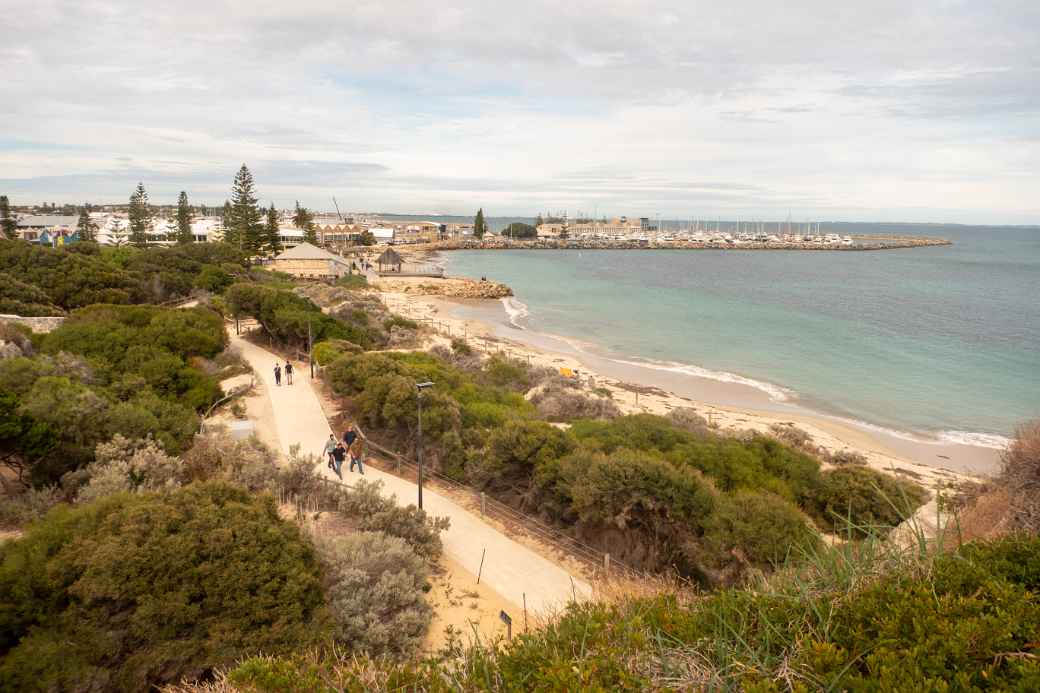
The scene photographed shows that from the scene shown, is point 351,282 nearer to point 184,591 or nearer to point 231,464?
point 231,464

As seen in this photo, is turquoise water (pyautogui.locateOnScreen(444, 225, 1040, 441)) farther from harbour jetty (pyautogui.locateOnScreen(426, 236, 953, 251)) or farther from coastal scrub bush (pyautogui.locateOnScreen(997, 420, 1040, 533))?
harbour jetty (pyautogui.locateOnScreen(426, 236, 953, 251))

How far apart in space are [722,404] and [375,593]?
54.2 feet

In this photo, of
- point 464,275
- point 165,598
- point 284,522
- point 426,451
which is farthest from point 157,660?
point 464,275

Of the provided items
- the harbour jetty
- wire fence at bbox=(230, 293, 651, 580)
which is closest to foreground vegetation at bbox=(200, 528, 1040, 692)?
wire fence at bbox=(230, 293, 651, 580)

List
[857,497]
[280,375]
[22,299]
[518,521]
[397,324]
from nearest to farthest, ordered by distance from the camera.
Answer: [518,521]
[857,497]
[280,375]
[22,299]
[397,324]

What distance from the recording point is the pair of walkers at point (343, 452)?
10922 millimetres

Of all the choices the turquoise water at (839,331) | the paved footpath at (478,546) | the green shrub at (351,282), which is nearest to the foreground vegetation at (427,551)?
the paved footpath at (478,546)

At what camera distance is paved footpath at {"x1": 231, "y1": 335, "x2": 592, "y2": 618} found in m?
7.76

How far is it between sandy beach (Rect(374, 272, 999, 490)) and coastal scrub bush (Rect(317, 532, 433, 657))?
36.8ft

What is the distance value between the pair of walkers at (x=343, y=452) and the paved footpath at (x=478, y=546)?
0.45ft

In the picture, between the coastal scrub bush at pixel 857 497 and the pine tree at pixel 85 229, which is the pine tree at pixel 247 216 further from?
the coastal scrub bush at pixel 857 497

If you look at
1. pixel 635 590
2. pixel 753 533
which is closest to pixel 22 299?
pixel 635 590

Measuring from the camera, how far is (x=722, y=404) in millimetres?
20484

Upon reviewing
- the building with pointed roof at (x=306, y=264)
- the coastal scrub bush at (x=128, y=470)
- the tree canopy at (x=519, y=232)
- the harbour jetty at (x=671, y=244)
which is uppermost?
the tree canopy at (x=519, y=232)
